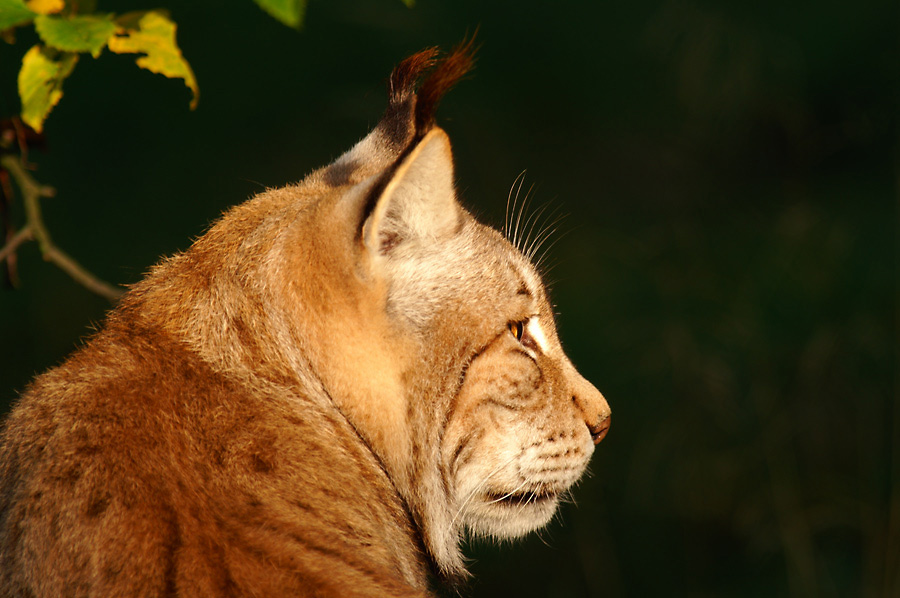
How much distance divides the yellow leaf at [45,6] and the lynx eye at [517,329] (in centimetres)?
130

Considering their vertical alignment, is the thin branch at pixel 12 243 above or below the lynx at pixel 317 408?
below

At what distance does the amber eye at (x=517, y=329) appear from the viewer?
251 cm

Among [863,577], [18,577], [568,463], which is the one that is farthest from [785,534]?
[18,577]

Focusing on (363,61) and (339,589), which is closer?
(339,589)

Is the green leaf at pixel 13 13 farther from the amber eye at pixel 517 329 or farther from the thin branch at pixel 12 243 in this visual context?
the amber eye at pixel 517 329

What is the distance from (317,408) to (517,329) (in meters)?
0.63

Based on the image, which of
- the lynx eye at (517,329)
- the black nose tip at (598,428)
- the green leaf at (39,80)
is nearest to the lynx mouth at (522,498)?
the black nose tip at (598,428)

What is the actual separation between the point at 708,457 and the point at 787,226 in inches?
51.9

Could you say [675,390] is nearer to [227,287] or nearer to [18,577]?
[227,287]

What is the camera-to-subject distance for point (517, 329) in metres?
2.54

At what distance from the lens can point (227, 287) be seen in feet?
7.38

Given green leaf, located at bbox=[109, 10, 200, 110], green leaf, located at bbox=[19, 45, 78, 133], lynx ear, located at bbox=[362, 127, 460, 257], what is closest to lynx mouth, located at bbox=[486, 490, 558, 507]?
lynx ear, located at bbox=[362, 127, 460, 257]

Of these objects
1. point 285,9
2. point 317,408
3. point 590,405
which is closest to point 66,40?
point 285,9

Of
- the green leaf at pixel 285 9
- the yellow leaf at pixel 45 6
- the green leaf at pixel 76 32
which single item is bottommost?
the yellow leaf at pixel 45 6
